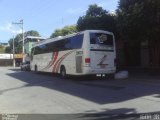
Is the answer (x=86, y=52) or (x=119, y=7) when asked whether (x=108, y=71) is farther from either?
(x=119, y=7)

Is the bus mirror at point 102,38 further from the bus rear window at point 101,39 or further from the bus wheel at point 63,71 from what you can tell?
the bus wheel at point 63,71

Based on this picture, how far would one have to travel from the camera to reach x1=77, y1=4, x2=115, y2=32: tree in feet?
123

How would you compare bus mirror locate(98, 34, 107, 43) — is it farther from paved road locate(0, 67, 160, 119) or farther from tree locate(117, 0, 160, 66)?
paved road locate(0, 67, 160, 119)

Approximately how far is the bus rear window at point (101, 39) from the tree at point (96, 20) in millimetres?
9385

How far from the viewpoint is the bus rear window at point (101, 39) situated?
2673 cm

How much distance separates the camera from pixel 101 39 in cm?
2712

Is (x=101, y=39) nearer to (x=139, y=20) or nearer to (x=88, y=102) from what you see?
(x=139, y=20)

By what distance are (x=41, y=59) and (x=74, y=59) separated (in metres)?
10.3

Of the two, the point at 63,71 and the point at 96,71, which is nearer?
the point at 96,71

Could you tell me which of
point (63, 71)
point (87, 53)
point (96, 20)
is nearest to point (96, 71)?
point (87, 53)

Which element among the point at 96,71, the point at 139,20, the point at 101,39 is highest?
the point at 139,20

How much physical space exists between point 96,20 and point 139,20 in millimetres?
8793

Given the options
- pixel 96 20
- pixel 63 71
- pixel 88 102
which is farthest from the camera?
pixel 96 20

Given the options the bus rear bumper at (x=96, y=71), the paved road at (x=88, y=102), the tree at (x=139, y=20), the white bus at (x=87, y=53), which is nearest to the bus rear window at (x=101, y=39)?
the white bus at (x=87, y=53)
